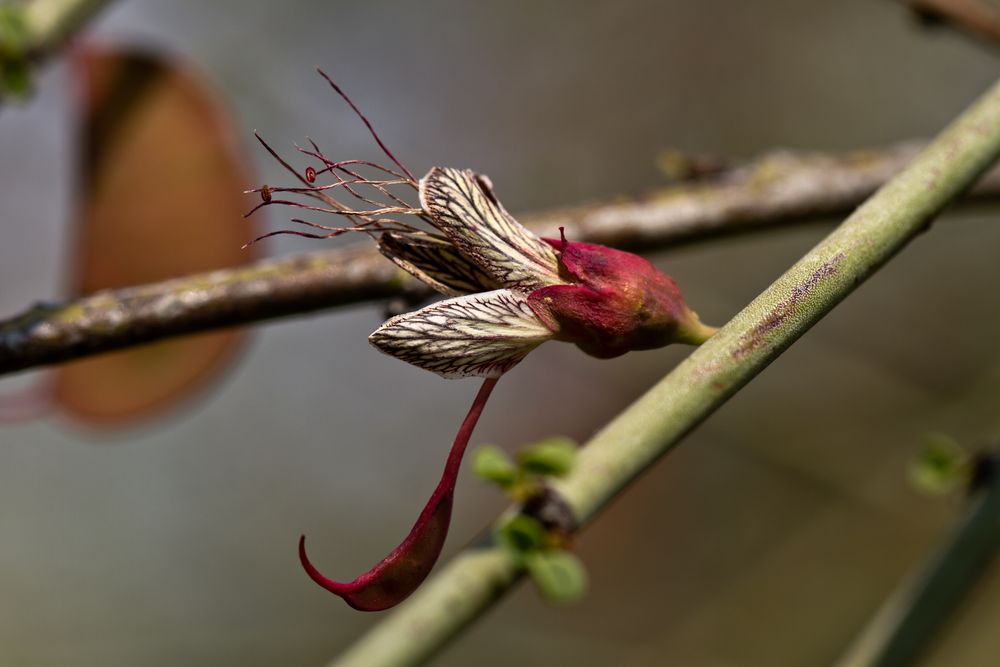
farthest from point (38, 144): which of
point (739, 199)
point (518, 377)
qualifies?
point (739, 199)

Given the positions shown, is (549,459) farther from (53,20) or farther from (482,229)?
(53,20)

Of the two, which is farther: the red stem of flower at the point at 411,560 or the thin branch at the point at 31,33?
the thin branch at the point at 31,33

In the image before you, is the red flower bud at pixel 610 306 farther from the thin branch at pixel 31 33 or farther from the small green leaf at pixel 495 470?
the thin branch at pixel 31 33

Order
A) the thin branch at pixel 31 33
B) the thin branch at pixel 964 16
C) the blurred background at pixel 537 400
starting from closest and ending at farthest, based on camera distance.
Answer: the thin branch at pixel 31 33
the thin branch at pixel 964 16
the blurred background at pixel 537 400

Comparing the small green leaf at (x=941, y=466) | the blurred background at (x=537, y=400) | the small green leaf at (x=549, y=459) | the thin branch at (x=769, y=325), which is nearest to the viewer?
the thin branch at (x=769, y=325)

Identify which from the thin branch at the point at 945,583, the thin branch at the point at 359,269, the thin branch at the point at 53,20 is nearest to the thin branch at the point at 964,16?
the thin branch at the point at 359,269

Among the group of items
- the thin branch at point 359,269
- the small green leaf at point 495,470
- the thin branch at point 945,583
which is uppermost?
the thin branch at point 359,269

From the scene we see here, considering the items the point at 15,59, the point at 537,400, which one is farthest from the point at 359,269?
the point at 537,400
